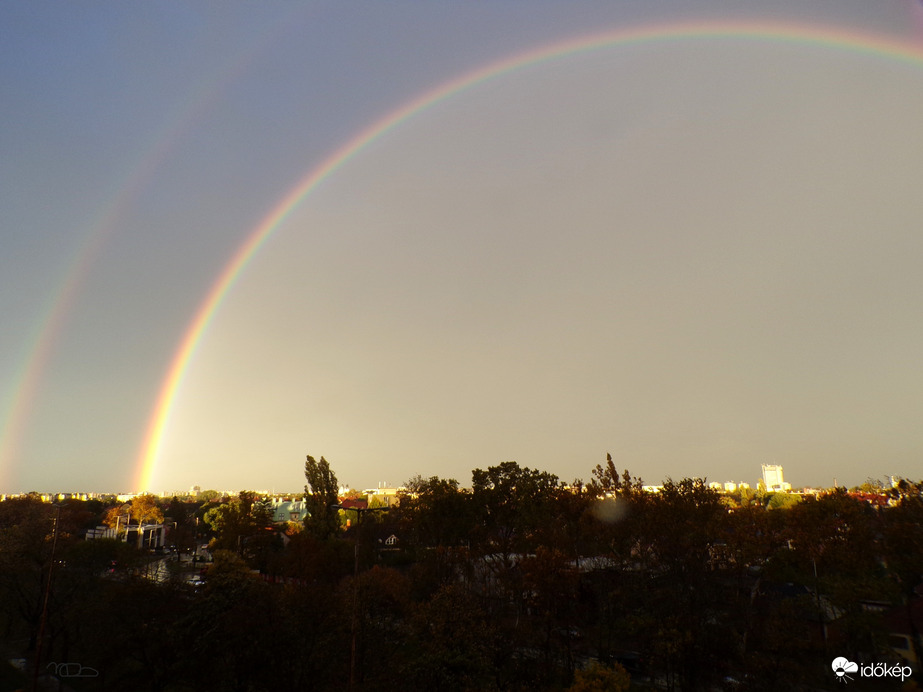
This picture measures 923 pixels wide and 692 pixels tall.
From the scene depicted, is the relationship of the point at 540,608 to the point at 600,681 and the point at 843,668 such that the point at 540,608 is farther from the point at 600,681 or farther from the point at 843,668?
the point at 843,668

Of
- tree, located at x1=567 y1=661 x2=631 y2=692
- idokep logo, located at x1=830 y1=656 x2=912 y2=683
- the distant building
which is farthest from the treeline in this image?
the distant building

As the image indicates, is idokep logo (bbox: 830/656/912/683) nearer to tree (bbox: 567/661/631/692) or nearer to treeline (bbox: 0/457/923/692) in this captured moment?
treeline (bbox: 0/457/923/692)

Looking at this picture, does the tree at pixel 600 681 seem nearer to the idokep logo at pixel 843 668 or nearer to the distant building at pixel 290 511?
the idokep logo at pixel 843 668

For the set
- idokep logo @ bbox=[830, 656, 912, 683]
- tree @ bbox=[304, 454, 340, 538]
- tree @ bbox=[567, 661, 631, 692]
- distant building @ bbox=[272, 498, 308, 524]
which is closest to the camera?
tree @ bbox=[567, 661, 631, 692]

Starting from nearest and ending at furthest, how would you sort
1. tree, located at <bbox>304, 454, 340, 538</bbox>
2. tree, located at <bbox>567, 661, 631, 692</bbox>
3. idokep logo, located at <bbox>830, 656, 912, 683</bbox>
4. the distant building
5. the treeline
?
tree, located at <bbox>567, 661, 631, 692</bbox> → the treeline → idokep logo, located at <bbox>830, 656, 912, 683</bbox> → tree, located at <bbox>304, 454, 340, 538</bbox> → the distant building

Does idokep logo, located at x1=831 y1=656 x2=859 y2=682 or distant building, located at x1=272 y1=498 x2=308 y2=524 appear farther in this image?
distant building, located at x1=272 y1=498 x2=308 y2=524

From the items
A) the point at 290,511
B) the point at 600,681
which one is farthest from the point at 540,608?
the point at 290,511
